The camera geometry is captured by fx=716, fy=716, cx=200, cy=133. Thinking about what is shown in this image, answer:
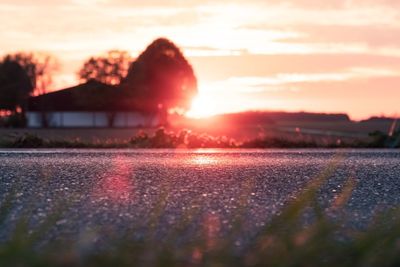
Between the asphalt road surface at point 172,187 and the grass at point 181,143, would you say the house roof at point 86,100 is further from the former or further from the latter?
the asphalt road surface at point 172,187

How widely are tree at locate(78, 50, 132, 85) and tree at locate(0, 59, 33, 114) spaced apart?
11.3 meters

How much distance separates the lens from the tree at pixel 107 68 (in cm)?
A: 7069

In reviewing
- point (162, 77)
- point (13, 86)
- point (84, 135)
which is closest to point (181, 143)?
point (84, 135)

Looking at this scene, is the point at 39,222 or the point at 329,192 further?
the point at 329,192

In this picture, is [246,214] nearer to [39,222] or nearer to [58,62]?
[39,222]

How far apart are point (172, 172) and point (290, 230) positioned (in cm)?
518

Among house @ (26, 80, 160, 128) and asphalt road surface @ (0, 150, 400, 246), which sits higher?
house @ (26, 80, 160, 128)

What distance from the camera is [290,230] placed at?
6.36m

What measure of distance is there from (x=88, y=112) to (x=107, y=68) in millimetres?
4756

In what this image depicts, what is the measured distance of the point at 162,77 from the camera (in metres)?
66.1

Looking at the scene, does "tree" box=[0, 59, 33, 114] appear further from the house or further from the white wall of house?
the white wall of house

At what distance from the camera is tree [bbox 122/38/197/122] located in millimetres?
65188

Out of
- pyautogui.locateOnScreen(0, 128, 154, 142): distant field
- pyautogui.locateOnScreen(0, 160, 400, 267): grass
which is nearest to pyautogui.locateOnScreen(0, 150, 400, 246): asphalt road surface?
pyautogui.locateOnScreen(0, 160, 400, 267): grass

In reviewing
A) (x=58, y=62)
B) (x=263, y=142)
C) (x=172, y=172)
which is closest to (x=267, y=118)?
(x=58, y=62)
